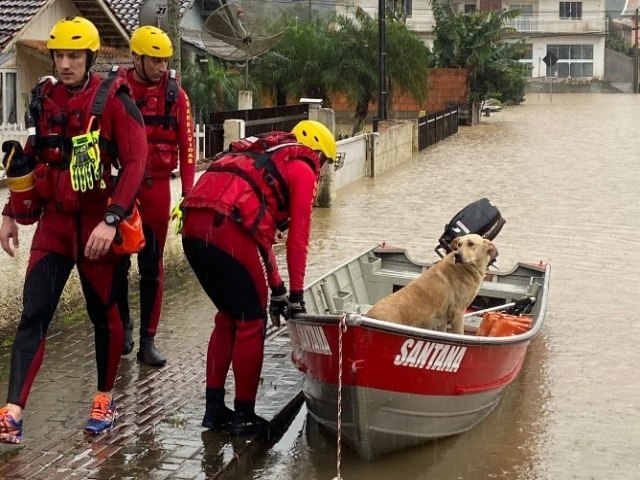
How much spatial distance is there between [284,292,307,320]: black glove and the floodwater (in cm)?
94

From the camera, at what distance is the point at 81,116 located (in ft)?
19.6

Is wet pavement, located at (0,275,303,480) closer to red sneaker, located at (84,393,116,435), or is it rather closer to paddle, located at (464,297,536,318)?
red sneaker, located at (84,393,116,435)

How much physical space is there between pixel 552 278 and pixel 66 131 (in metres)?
7.99

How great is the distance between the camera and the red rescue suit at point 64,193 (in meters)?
5.97

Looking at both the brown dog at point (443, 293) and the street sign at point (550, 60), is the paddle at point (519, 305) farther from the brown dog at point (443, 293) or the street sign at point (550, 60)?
the street sign at point (550, 60)

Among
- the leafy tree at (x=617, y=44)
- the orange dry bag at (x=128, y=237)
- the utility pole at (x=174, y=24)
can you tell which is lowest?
the orange dry bag at (x=128, y=237)

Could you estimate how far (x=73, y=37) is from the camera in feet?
19.5

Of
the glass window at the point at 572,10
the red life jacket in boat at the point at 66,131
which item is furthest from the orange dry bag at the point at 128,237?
the glass window at the point at 572,10

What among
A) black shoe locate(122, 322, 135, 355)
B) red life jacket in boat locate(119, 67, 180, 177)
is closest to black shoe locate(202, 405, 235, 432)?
black shoe locate(122, 322, 135, 355)

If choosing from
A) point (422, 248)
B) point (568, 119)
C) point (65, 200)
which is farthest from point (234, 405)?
point (568, 119)

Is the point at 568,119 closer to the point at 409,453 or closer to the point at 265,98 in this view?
the point at 265,98

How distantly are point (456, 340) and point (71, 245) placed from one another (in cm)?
218

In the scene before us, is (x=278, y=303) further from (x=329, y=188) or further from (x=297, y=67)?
(x=297, y=67)

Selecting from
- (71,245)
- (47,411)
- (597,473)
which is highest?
(71,245)
